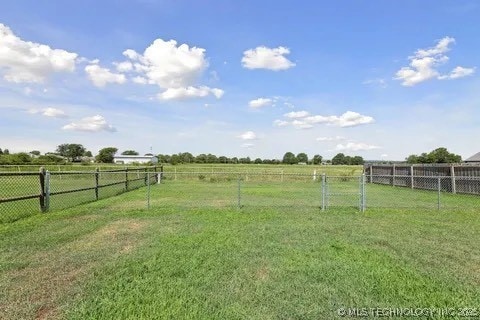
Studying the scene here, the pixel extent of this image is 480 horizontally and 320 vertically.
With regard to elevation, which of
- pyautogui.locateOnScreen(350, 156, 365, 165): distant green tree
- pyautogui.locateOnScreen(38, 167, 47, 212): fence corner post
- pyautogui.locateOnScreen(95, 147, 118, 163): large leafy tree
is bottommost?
pyautogui.locateOnScreen(38, 167, 47, 212): fence corner post

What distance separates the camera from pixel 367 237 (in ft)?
25.7

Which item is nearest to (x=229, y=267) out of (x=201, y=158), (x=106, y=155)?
(x=201, y=158)

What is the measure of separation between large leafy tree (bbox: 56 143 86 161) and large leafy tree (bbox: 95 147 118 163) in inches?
382

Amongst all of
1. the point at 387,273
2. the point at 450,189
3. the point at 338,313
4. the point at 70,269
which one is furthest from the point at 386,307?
the point at 450,189

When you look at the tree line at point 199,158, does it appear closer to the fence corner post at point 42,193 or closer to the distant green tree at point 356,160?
the distant green tree at point 356,160

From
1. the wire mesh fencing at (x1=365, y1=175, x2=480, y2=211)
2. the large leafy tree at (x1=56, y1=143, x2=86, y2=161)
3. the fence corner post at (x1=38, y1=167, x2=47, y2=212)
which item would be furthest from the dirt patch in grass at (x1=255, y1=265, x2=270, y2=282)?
the large leafy tree at (x1=56, y1=143, x2=86, y2=161)

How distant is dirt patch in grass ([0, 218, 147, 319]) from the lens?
3.96 meters

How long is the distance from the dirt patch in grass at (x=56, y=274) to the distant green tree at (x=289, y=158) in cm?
10880

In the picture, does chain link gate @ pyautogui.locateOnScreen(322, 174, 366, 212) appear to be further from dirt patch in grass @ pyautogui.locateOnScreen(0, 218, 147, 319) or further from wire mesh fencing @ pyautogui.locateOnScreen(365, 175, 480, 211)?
dirt patch in grass @ pyautogui.locateOnScreen(0, 218, 147, 319)

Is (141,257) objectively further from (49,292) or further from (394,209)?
(394,209)

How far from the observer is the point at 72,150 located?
5123 inches

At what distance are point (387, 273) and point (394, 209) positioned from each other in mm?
8275

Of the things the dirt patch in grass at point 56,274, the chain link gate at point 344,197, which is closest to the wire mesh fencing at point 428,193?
the chain link gate at point 344,197

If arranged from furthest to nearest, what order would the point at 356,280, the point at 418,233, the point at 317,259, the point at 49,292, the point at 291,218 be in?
the point at 291,218
the point at 418,233
the point at 317,259
the point at 356,280
the point at 49,292
